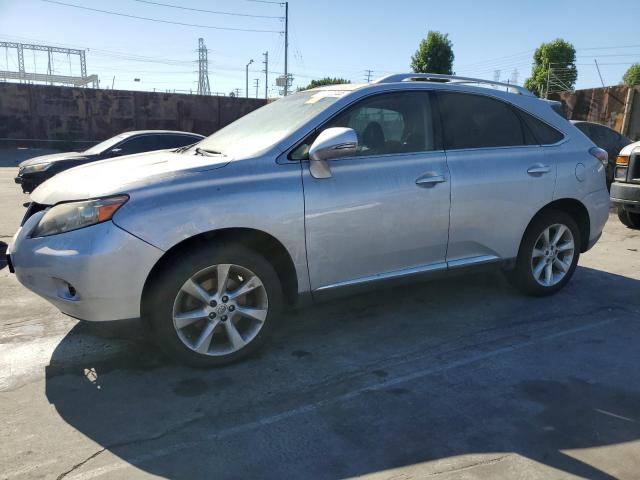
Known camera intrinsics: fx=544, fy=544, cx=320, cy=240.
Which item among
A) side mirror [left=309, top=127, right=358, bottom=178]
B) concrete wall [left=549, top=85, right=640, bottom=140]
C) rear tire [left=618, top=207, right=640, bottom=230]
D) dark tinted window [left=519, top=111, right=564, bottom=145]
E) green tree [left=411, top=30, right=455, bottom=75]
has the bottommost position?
rear tire [left=618, top=207, right=640, bottom=230]

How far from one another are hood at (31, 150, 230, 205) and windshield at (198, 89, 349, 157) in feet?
0.78

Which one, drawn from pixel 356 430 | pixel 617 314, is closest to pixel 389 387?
pixel 356 430

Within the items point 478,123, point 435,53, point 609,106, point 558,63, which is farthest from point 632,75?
point 478,123

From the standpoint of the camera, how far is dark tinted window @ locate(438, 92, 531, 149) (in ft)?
13.8

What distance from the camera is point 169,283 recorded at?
3.12m

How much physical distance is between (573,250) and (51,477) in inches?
173

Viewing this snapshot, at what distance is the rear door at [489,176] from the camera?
414 cm

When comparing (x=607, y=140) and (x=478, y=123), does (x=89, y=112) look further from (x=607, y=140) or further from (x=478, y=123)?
(x=478, y=123)

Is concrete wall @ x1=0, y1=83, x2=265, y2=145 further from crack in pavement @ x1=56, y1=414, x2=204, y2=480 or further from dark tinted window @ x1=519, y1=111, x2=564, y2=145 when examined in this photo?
crack in pavement @ x1=56, y1=414, x2=204, y2=480

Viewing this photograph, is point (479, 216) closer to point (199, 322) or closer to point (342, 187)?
point (342, 187)

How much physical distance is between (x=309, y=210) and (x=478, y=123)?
1767mm

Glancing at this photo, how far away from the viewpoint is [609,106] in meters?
16.4

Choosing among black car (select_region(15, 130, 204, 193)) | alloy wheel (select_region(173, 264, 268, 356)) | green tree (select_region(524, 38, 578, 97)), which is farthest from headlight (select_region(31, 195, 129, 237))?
green tree (select_region(524, 38, 578, 97))

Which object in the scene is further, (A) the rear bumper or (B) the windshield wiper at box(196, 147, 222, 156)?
(A) the rear bumper
